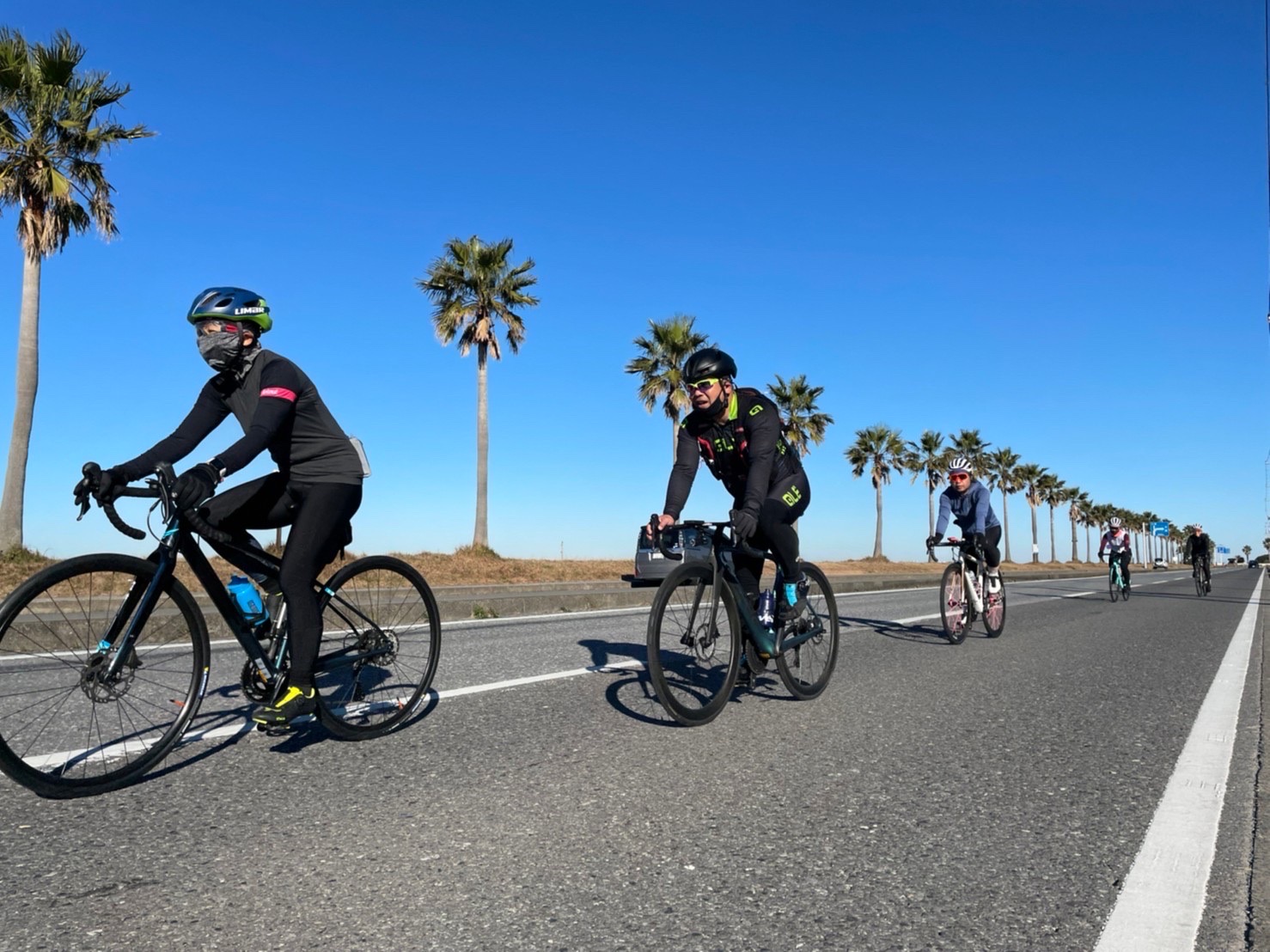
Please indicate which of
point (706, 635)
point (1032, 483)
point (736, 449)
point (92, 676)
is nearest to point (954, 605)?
point (736, 449)

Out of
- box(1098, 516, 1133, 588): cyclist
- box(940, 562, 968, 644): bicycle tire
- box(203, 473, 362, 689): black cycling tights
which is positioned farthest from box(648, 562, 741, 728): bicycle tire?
box(1098, 516, 1133, 588): cyclist

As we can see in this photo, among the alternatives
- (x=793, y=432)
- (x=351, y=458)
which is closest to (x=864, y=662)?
(x=351, y=458)

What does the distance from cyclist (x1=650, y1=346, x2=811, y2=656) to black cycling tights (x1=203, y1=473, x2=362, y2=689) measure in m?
1.64

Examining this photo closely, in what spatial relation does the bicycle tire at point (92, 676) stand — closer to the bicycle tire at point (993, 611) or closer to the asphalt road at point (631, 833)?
the asphalt road at point (631, 833)

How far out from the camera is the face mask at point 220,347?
392 cm

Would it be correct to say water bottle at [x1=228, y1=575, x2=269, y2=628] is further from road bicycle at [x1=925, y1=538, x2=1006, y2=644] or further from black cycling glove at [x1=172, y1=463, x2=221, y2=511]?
road bicycle at [x1=925, y1=538, x2=1006, y2=644]

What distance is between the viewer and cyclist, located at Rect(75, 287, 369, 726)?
3842 millimetres

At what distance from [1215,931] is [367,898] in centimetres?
216

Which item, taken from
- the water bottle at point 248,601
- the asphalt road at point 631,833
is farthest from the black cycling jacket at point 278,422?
the asphalt road at point 631,833

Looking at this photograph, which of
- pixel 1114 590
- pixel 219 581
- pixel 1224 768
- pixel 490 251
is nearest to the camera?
pixel 219 581

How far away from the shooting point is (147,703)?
3732mm

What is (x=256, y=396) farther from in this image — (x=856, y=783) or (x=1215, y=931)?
(x=1215, y=931)

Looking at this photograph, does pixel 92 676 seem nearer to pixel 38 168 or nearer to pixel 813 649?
pixel 813 649

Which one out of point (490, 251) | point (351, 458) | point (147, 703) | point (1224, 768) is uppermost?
point (490, 251)
